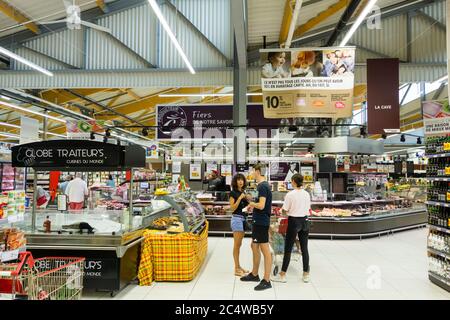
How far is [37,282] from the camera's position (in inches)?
101

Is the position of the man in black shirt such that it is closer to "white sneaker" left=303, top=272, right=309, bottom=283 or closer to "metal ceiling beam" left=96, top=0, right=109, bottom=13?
"white sneaker" left=303, top=272, right=309, bottom=283

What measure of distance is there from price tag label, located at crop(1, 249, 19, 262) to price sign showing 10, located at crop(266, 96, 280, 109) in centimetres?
565

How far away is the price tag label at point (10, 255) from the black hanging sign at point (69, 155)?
6.90ft

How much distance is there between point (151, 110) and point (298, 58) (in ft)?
43.6

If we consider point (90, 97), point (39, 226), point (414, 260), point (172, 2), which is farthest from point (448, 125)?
point (90, 97)

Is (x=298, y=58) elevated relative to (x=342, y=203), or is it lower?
elevated

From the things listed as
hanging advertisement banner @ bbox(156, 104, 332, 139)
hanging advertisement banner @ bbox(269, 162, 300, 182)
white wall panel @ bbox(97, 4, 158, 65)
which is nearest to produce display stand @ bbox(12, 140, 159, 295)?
hanging advertisement banner @ bbox(156, 104, 332, 139)

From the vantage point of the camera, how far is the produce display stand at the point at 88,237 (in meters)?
4.47

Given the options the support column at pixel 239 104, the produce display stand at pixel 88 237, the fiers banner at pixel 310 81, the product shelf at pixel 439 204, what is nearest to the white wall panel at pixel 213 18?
the support column at pixel 239 104

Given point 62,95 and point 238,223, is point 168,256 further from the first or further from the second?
point 62,95

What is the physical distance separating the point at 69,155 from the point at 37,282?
7.85 ft

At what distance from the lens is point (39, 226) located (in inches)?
197
